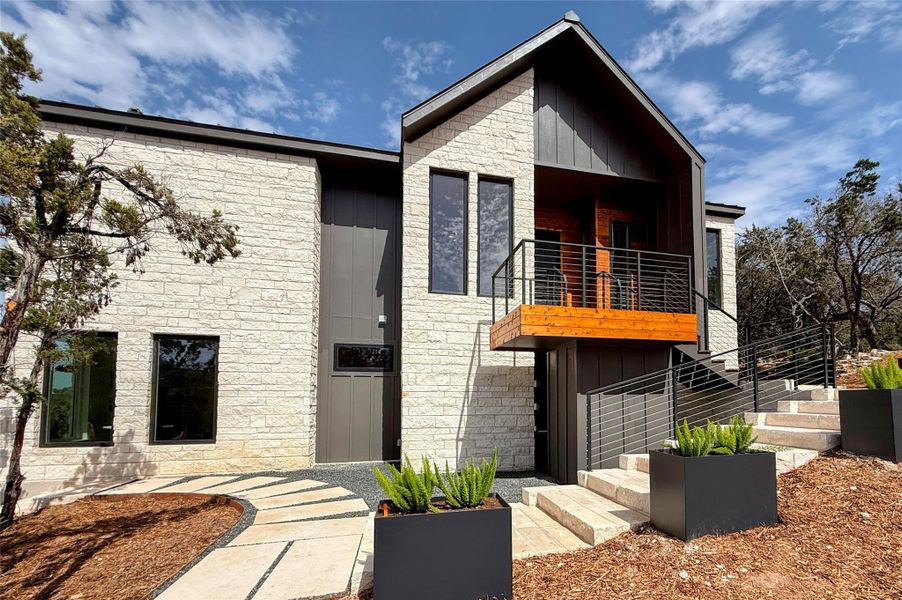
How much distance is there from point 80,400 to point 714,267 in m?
13.0

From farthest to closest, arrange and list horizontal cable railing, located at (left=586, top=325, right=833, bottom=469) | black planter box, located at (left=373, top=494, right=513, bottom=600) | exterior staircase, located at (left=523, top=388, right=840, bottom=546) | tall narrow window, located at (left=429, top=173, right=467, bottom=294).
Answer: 1. tall narrow window, located at (left=429, top=173, right=467, bottom=294)
2. horizontal cable railing, located at (left=586, top=325, right=833, bottom=469)
3. exterior staircase, located at (left=523, top=388, right=840, bottom=546)
4. black planter box, located at (left=373, top=494, right=513, bottom=600)

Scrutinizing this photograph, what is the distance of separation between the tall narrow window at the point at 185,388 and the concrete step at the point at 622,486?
5823 mm

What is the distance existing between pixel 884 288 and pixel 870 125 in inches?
198

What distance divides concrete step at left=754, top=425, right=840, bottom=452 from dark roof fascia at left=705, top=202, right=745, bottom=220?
6898mm

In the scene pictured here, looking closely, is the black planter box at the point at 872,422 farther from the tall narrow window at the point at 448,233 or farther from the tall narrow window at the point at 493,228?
the tall narrow window at the point at 448,233

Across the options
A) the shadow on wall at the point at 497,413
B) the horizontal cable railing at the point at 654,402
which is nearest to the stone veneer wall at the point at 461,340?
the shadow on wall at the point at 497,413

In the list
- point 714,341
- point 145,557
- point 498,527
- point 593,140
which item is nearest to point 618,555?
point 498,527

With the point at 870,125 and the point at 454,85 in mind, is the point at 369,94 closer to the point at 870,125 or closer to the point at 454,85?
the point at 454,85

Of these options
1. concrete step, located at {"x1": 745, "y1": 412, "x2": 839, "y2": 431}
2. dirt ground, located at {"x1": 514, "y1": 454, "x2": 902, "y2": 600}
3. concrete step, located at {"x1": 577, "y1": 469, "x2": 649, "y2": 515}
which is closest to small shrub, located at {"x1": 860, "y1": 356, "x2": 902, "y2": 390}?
concrete step, located at {"x1": 745, "y1": 412, "x2": 839, "y2": 431}

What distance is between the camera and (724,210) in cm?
1101

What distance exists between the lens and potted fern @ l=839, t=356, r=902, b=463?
4.10 meters

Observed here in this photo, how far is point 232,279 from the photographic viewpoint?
25.4ft

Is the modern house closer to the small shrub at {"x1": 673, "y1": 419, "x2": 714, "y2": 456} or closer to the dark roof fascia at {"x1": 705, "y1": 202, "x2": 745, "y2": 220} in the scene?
the dark roof fascia at {"x1": 705, "y1": 202, "x2": 745, "y2": 220}

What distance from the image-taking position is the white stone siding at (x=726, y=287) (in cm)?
1090
